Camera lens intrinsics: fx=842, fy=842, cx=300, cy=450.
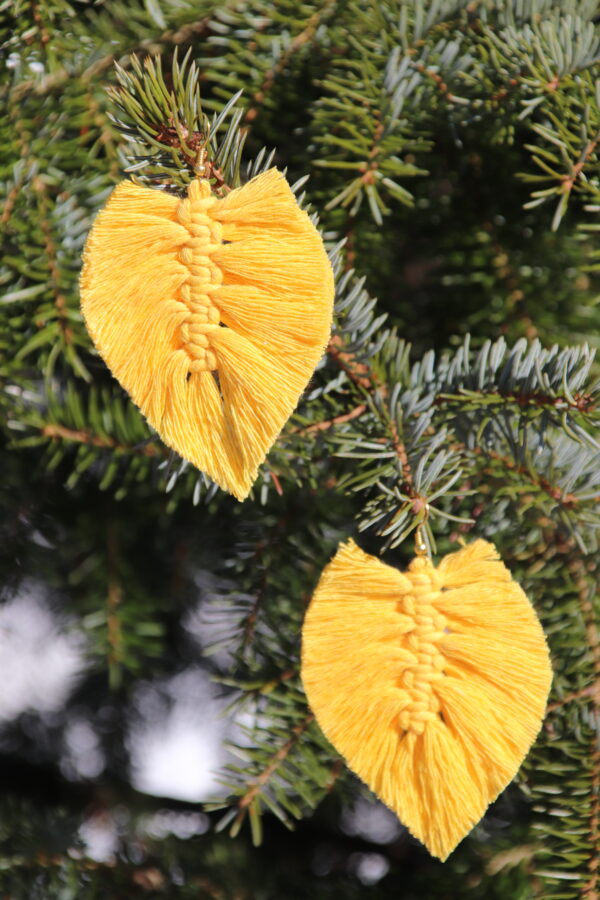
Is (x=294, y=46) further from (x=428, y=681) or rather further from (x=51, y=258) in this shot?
(x=428, y=681)

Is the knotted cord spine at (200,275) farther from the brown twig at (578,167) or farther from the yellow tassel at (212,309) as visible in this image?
the brown twig at (578,167)

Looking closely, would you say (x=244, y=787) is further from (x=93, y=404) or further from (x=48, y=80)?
(x=48, y=80)

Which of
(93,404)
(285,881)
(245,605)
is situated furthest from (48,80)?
(285,881)

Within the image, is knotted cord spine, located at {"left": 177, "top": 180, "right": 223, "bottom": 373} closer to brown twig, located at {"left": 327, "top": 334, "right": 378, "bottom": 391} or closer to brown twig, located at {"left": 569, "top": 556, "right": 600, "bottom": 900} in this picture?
brown twig, located at {"left": 327, "top": 334, "right": 378, "bottom": 391}

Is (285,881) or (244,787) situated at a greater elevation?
(244,787)

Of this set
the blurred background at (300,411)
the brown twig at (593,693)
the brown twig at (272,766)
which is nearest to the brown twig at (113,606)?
the blurred background at (300,411)

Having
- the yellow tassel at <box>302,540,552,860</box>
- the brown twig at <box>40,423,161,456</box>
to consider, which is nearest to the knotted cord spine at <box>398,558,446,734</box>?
the yellow tassel at <box>302,540,552,860</box>
